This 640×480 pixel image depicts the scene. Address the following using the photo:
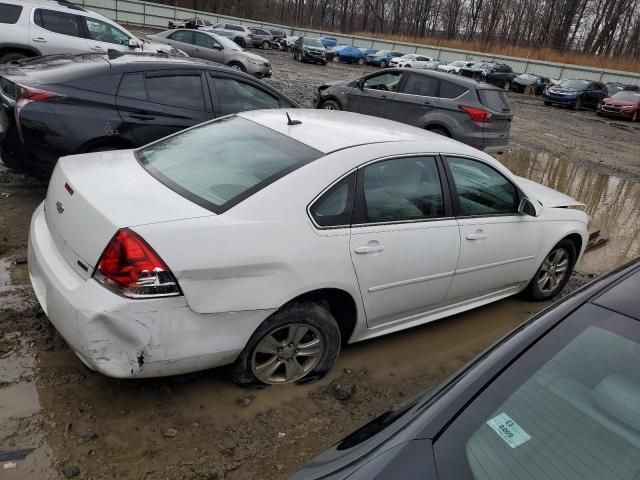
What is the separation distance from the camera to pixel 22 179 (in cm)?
595

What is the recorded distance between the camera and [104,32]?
1116 centimetres

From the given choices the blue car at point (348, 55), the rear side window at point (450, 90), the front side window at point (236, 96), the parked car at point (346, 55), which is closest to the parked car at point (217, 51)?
the rear side window at point (450, 90)

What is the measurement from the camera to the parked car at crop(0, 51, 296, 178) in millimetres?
4746

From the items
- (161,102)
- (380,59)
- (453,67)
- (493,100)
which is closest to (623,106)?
(453,67)

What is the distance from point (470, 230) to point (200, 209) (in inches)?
77.4

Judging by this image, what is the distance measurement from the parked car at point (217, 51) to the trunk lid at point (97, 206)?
49.8 ft

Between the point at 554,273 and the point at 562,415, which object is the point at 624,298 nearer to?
the point at 562,415

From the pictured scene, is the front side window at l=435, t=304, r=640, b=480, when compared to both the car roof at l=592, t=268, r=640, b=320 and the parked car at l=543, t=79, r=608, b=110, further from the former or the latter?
the parked car at l=543, t=79, r=608, b=110

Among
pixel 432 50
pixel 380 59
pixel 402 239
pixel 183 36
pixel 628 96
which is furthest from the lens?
pixel 432 50

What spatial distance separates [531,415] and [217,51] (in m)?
18.0

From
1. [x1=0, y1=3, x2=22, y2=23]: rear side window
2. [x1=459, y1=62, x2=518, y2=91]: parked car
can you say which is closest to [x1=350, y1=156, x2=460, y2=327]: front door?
[x1=0, y1=3, x2=22, y2=23]: rear side window

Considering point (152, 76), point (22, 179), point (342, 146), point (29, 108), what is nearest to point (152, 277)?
point (342, 146)

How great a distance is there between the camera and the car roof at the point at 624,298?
1814 millimetres

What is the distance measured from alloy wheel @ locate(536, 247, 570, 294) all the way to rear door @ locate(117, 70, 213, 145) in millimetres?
3797
